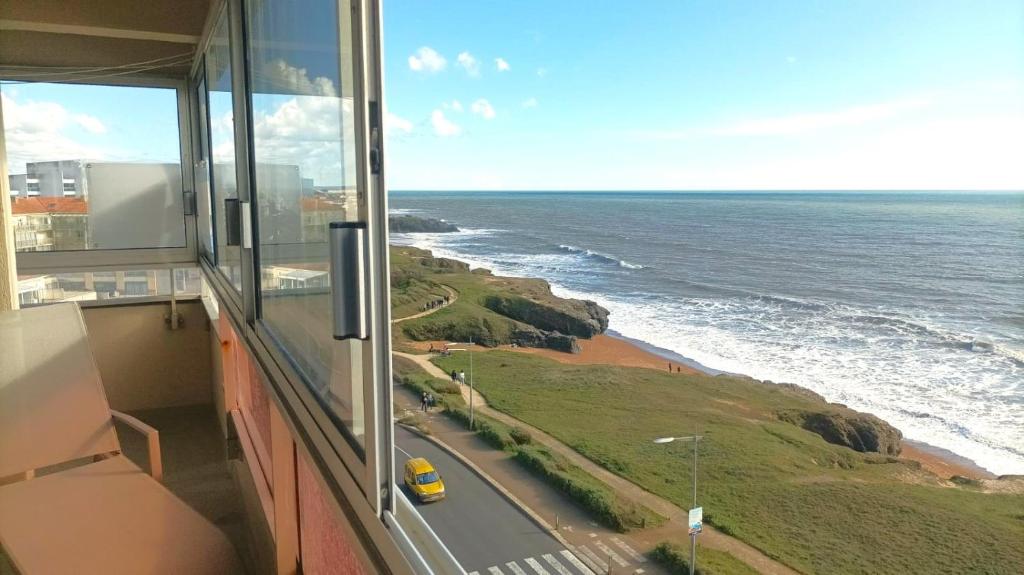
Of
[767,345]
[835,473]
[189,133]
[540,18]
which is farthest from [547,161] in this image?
[189,133]

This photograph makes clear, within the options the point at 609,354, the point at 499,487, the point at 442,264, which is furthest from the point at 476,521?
the point at 442,264

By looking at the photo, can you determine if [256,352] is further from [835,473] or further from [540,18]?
[540,18]

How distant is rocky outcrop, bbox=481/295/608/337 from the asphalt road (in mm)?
7800

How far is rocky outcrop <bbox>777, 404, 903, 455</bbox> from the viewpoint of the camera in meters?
10.3

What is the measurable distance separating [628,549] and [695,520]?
1.13 m

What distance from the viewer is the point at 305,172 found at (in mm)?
1130

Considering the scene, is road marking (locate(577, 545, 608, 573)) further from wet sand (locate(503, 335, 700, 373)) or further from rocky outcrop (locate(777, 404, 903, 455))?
wet sand (locate(503, 335, 700, 373))

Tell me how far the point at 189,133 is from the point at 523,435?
9.42 m

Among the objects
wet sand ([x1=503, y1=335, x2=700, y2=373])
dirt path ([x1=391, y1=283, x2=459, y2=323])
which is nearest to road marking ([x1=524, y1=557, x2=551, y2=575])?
wet sand ([x1=503, y1=335, x2=700, y2=373])

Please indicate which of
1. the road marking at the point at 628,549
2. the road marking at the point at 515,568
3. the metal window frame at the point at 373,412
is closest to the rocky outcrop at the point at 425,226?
the road marking at the point at 628,549

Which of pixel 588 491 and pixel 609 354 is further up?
pixel 609 354

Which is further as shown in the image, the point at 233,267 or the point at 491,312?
the point at 491,312

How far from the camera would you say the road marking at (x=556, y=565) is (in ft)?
25.3

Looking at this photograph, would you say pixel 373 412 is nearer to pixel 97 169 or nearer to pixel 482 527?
pixel 97 169
